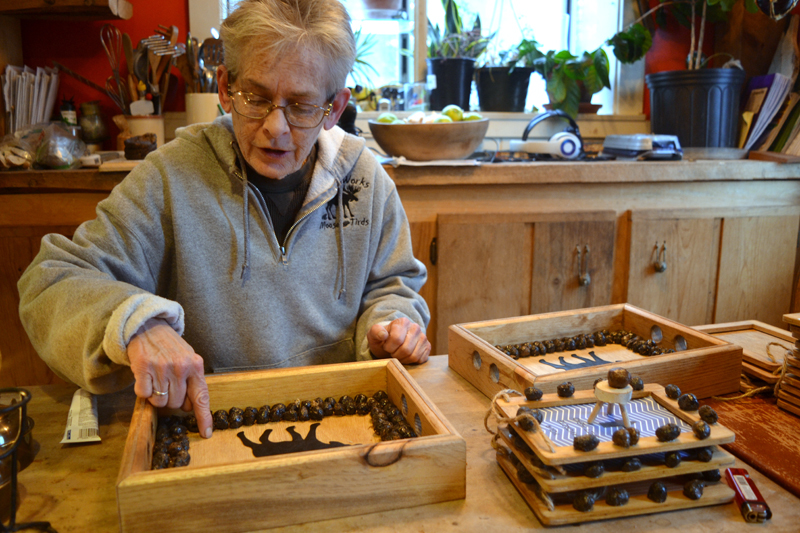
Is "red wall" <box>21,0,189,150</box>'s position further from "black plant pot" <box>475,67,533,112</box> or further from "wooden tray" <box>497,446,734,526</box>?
"wooden tray" <box>497,446,734,526</box>

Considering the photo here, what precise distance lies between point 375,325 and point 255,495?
0.61 metres

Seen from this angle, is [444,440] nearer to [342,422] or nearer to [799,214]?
[342,422]

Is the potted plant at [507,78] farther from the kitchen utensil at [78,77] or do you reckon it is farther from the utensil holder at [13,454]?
the utensil holder at [13,454]

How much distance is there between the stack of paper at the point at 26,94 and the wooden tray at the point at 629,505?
2.37 m

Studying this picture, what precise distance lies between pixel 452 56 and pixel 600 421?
242cm

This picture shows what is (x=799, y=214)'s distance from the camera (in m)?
2.62

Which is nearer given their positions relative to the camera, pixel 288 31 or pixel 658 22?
pixel 288 31

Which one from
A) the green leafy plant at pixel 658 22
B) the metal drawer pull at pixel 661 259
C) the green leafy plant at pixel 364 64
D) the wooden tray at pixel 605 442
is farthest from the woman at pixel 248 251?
the green leafy plant at pixel 658 22

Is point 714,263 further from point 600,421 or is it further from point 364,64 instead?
point 600,421

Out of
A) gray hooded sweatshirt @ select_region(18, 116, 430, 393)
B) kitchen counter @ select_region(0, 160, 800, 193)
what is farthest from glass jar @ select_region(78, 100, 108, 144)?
gray hooded sweatshirt @ select_region(18, 116, 430, 393)

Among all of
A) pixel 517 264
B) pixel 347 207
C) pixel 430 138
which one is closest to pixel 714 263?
pixel 517 264

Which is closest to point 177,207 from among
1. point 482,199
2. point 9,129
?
point 482,199

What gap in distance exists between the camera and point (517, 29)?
305cm

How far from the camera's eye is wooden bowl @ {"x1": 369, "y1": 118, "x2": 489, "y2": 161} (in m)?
2.17
